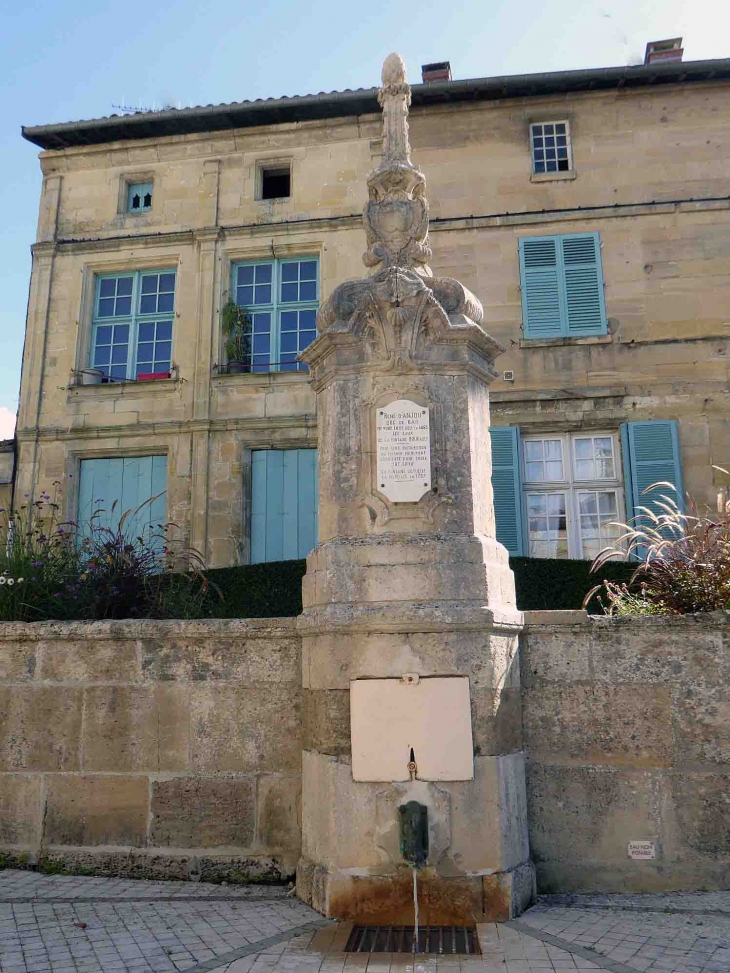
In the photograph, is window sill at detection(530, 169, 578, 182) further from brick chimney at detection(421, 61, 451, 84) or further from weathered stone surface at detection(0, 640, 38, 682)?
weathered stone surface at detection(0, 640, 38, 682)

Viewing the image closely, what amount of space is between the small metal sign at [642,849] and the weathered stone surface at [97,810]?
2.51 meters

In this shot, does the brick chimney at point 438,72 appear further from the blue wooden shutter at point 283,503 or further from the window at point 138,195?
the blue wooden shutter at point 283,503

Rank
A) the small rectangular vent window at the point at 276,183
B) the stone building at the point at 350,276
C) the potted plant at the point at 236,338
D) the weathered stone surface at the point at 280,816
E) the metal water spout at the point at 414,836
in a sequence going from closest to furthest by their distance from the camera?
the metal water spout at the point at 414,836, the weathered stone surface at the point at 280,816, the stone building at the point at 350,276, the potted plant at the point at 236,338, the small rectangular vent window at the point at 276,183

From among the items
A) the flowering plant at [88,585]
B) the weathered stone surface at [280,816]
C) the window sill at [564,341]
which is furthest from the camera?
the window sill at [564,341]

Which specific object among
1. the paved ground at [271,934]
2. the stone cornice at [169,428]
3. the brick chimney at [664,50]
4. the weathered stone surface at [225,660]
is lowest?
the paved ground at [271,934]

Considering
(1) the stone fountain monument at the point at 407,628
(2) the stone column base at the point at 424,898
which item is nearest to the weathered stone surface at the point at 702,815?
(1) the stone fountain monument at the point at 407,628

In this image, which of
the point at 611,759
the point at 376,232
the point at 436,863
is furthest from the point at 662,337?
the point at 436,863

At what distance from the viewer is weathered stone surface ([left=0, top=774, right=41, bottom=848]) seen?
4.44 meters

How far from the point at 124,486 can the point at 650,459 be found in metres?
7.54

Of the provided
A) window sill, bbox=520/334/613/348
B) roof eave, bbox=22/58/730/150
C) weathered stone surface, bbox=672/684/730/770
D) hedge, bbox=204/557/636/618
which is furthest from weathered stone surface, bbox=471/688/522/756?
roof eave, bbox=22/58/730/150

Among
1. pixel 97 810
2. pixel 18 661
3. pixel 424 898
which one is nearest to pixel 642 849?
pixel 424 898

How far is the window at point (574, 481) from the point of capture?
10.9m

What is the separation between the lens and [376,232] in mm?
4754

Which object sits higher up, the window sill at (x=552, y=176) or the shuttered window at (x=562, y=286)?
the window sill at (x=552, y=176)
